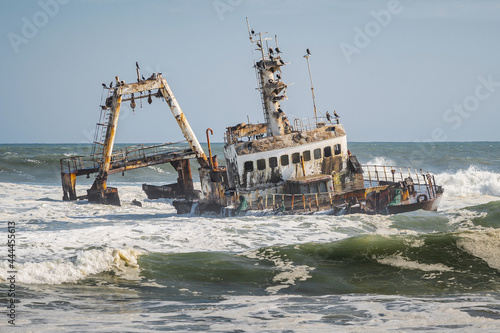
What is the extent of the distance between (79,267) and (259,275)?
14.5ft

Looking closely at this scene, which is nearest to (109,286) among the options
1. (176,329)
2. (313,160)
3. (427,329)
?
(176,329)

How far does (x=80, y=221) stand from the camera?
2520 cm

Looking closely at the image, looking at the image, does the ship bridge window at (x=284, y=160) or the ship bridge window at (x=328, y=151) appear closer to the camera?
the ship bridge window at (x=284, y=160)

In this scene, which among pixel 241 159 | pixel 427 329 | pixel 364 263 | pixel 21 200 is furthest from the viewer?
pixel 21 200

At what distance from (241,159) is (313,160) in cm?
327

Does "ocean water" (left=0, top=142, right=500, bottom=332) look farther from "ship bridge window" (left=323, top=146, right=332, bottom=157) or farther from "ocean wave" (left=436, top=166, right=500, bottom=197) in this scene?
"ocean wave" (left=436, top=166, right=500, bottom=197)

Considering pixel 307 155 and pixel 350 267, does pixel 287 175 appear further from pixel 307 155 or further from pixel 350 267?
pixel 350 267

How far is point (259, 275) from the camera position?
47.0ft

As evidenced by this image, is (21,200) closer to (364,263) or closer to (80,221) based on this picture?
(80,221)

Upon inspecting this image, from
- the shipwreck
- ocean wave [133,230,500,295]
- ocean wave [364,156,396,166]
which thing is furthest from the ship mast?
ocean wave [364,156,396,166]

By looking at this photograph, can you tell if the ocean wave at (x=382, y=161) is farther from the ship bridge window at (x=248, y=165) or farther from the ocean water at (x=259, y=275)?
the ship bridge window at (x=248, y=165)

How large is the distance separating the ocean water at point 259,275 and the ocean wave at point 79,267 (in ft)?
0.11

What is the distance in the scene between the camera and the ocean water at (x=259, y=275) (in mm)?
10234

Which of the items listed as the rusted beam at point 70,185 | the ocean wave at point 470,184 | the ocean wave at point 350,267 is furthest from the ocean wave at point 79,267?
the ocean wave at point 470,184
